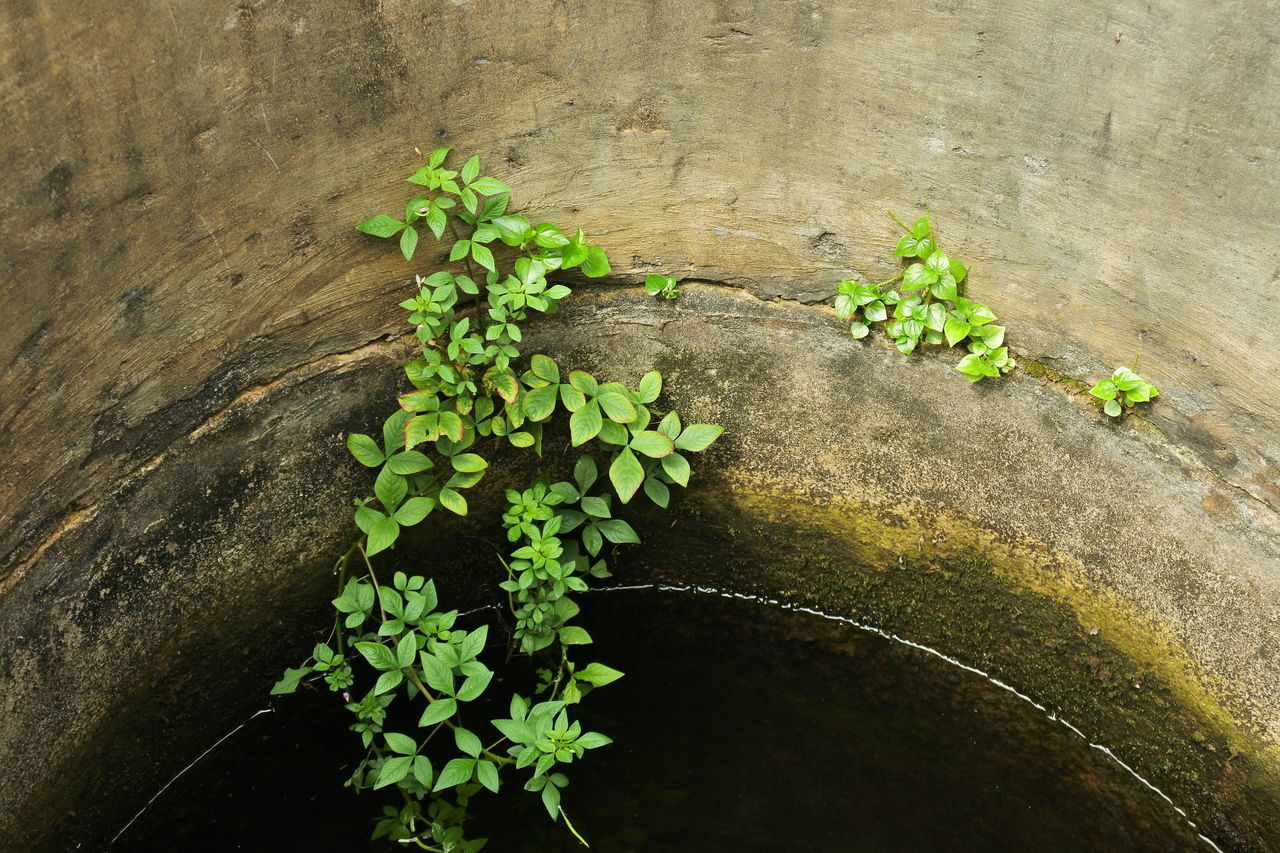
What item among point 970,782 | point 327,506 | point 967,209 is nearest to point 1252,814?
point 970,782

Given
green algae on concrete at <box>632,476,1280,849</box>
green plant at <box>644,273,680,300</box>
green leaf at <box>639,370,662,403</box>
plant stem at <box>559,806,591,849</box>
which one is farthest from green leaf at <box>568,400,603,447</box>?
plant stem at <box>559,806,591,849</box>

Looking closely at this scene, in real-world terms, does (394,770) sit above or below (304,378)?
below

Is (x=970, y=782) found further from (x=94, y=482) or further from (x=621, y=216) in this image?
(x=94, y=482)

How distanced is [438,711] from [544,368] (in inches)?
29.0

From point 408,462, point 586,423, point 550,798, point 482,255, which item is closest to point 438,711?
point 550,798

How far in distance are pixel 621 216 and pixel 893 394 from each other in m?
0.73

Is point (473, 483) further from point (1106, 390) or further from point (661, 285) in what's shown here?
point (1106, 390)

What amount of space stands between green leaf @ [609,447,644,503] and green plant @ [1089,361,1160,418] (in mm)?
961

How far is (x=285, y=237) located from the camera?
80.7 inches

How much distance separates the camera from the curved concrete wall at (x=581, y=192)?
1772 mm

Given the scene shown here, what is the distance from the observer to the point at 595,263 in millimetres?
2299

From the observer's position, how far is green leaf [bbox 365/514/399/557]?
85.4 inches

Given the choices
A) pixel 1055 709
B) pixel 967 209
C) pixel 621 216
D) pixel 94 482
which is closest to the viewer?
pixel 94 482

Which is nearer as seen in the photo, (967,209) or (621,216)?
(967,209)
